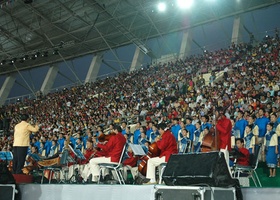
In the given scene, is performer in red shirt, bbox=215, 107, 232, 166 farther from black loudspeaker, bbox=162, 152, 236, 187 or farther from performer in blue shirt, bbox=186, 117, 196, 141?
performer in blue shirt, bbox=186, 117, 196, 141

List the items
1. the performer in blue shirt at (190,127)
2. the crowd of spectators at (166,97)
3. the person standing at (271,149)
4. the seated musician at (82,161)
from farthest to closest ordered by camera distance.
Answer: the crowd of spectators at (166,97), the performer in blue shirt at (190,127), the seated musician at (82,161), the person standing at (271,149)

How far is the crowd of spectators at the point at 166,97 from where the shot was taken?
1367 cm

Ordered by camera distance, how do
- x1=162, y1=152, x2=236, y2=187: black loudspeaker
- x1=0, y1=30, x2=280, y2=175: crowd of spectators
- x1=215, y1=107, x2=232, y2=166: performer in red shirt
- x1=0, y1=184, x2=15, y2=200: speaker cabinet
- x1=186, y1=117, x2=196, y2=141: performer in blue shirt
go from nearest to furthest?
x1=162, y1=152, x2=236, y2=187: black loudspeaker, x1=0, y1=184, x2=15, y2=200: speaker cabinet, x1=215, y1=107, x2=232, y2=166: performer in red shirt, x1=186, y1=117, x2=196, y2=141: performer in blue shirt, x1=0, y1=30, x2=280, y2=175: crowd of spectators

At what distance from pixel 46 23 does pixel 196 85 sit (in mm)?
14040

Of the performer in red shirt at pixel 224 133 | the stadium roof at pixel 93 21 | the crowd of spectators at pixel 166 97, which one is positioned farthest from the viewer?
the stadium roof at pixel 93 21

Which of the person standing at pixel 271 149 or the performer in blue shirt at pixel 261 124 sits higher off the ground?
the performer in blue shirt at pixel 261 124

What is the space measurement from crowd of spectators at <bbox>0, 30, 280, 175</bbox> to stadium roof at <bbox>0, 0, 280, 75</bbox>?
326cm

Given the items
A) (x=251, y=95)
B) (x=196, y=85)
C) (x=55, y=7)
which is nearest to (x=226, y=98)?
(x=251, y=95)

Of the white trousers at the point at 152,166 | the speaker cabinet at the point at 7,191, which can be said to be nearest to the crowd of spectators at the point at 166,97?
the white trousers at the point at 152,166

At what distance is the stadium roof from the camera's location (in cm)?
2439

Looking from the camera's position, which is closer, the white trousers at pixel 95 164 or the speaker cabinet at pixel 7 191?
the speaker cabinet at pixel 7 191

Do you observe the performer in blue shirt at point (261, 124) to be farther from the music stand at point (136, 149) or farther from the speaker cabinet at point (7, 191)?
the speaker cabinet at point (7, 191)

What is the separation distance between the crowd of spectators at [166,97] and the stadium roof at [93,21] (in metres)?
3.26

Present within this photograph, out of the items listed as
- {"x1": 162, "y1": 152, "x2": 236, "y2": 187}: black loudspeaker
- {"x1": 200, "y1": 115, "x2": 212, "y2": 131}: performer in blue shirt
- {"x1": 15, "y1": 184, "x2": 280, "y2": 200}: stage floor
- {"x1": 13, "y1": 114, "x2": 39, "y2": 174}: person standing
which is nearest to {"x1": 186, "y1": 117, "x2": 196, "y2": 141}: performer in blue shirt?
{"x1": 200, "y1": 115, "x2": 212, "y2": 131}: performer in blue shirt
